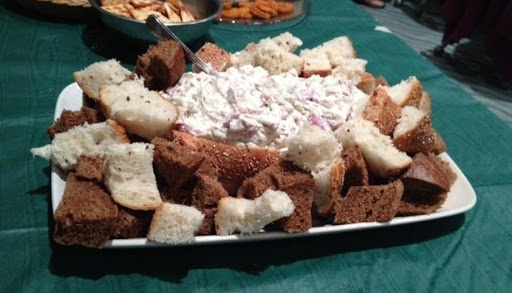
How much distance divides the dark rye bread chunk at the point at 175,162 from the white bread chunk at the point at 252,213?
12 centimetres

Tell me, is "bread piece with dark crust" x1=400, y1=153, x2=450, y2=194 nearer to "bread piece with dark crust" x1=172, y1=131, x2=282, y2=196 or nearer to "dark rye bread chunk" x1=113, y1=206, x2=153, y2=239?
"bread piece with dark crust" x1=172, y1=131, x2=282, y2=196

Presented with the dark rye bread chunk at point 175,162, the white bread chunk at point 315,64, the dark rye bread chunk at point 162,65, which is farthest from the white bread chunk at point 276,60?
the dark rye bread chunk at point 175,162

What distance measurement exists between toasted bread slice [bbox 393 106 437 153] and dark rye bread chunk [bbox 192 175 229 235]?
0.63 metres

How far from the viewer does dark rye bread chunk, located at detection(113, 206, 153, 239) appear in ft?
3.97

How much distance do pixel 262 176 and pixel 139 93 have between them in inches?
18.1

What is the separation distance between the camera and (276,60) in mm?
1878

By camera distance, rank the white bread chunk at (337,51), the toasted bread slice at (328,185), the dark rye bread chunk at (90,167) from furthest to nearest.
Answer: the white bread chunk at (337,51)
the toasted bread slice at (328,185)
the dark rye bread chunk at (90,167)

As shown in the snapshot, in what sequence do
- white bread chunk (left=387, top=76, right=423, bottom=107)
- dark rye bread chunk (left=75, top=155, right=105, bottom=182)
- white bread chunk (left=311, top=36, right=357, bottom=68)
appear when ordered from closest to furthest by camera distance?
dark rye bread chunk (left=75, top=155, right=105, bottom=182) → white bread chunk (left=387, top=76, right=423, bottom=107) → white bread chunk (left=311, top=36, right=357, bottom=68)

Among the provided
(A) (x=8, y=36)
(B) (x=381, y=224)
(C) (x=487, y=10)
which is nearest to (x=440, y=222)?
(B) (x=381, y=224)

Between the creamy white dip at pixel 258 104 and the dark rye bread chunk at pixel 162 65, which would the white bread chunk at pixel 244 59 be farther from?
the dark rye bread chunk at pixel 162 65

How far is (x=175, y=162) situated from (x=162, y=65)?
1.57ft

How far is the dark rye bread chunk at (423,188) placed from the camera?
1493 mm

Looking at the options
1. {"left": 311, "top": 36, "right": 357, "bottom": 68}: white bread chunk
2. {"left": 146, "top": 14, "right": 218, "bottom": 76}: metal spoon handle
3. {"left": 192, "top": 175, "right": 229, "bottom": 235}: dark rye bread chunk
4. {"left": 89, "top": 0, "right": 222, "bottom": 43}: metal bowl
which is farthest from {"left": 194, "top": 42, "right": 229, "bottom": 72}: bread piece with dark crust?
{"left": 192, "top": 175, "right": 229, "bottom": 235}: dark rye bread chunk

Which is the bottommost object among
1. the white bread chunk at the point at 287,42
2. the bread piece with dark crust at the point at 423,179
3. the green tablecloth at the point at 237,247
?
the green tablecloth at the point at 237,247
